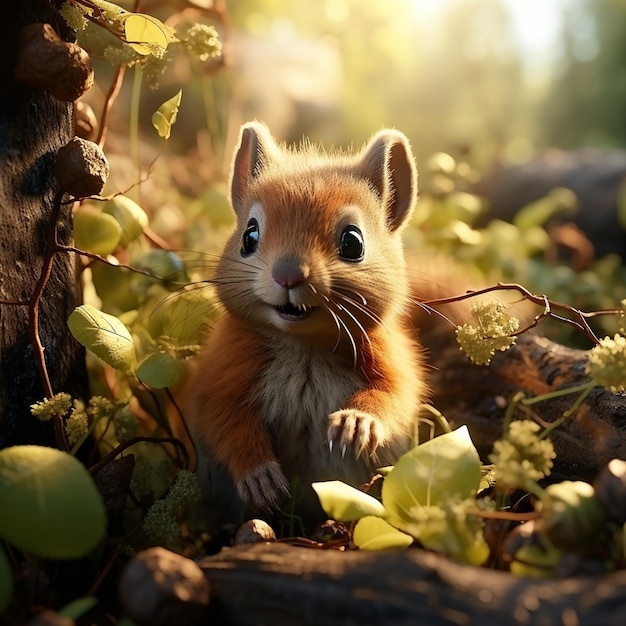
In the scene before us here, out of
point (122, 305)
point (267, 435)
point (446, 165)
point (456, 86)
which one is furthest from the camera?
point (456, 86)

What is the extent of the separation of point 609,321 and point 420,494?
3.88 ft

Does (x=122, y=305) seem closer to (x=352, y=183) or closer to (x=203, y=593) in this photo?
(x=352, y=183)

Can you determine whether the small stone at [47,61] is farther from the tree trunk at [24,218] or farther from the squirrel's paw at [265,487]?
the squirrel's paw at [265,487]

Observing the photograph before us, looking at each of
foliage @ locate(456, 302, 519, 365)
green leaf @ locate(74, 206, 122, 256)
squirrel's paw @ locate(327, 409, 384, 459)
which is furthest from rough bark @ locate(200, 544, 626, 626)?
green leaf @ locate(74, 206, 122, 256)

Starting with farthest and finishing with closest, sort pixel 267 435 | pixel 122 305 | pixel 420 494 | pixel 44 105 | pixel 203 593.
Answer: pixel 122 305
pixel 267 435
pixel 44 105
pixel 420 494
pixel 203 593

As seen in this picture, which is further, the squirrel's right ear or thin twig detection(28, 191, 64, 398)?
the squirrel's right ear

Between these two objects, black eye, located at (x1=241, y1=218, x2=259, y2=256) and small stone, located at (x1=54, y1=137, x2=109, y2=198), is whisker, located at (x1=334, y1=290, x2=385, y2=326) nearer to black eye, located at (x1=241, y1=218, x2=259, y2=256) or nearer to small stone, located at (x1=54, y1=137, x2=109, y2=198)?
black eye, located at (x1=241, y1=218, x2=259, y2=256)

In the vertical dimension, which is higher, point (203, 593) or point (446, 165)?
point (446, 165)

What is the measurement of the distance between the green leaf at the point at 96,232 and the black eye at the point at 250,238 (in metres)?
0.22

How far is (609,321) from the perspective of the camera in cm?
186

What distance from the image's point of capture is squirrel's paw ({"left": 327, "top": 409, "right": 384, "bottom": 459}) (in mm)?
1042

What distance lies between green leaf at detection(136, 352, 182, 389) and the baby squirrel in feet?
0.42

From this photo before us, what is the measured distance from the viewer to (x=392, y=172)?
134 centimetres

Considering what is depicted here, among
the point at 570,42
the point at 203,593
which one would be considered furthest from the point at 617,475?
the point at 570,42
